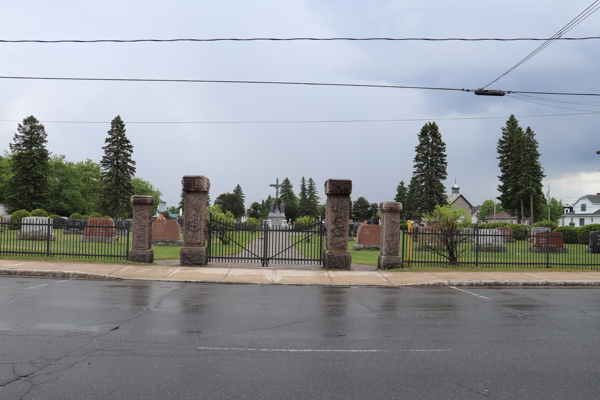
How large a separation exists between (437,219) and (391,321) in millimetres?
10529

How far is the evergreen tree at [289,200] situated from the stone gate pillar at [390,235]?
11961cm

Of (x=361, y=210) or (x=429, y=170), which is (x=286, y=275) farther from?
(x=361, y=210)

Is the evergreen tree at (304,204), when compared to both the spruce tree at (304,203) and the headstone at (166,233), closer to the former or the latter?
the spruce tree at (304,203)

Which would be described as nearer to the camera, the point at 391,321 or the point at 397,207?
the point at 391,321

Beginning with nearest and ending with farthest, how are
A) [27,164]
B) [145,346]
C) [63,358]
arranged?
[63,358] < [145,346] < [27,164]

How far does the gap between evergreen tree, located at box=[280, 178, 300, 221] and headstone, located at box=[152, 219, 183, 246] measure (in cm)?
10865

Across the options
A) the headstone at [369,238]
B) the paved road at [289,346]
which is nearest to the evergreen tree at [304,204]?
the headstone at [369,238]

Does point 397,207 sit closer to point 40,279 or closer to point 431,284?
point 431,284

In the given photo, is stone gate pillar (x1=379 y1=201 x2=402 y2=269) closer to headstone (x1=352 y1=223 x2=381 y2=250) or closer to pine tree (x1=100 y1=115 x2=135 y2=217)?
headstone (x1=352 y1=223 x2=381 y2=250)

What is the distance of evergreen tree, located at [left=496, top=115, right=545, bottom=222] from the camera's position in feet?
201

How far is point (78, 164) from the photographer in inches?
3238

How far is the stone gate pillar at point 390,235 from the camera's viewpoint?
15.4 meters

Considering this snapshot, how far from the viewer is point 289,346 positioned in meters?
5.97

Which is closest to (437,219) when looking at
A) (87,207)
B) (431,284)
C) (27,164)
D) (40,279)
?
(431,284)
